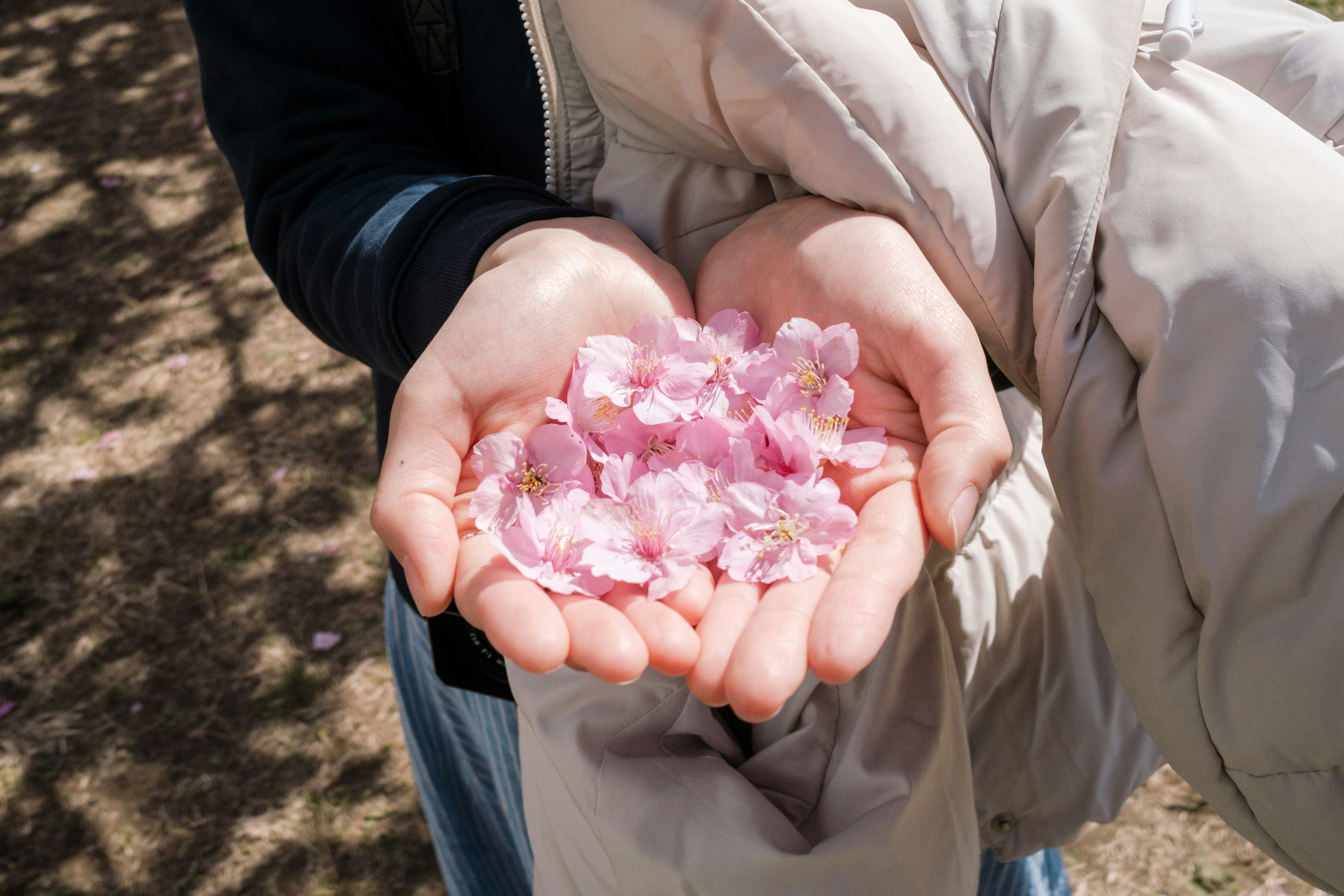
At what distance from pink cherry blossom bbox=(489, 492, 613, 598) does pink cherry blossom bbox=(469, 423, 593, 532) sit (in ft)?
0.07

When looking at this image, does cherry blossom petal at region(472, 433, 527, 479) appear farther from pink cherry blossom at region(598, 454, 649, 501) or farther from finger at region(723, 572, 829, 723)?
finger at region(723, 572, 829, 723)

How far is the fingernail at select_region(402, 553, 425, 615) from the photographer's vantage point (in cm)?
100

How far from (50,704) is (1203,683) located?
10.3 feet

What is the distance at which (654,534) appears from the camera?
115cm

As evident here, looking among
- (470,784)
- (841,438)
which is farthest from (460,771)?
(841,438)

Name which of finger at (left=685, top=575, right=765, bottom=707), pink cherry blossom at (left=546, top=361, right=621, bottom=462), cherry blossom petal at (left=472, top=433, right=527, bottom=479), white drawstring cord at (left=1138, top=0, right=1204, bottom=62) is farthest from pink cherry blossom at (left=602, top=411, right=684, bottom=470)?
white drawstring cord at (left=1138, top=0, right=1204, bottom=62)

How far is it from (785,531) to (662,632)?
8.4 inches

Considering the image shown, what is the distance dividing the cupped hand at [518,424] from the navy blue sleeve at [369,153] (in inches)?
3.5

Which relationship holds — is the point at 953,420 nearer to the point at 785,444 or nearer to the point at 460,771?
the point at 785,444

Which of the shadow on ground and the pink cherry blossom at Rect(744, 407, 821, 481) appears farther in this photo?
the shadow on ground

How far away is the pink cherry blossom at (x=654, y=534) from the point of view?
110 cm

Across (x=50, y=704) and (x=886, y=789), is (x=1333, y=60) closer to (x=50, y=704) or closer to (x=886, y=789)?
(x=886, y=789)

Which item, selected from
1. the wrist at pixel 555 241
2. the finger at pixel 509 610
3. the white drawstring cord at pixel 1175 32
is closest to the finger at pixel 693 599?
the finger at pixel 509 610

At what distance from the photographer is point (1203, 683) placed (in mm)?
982
